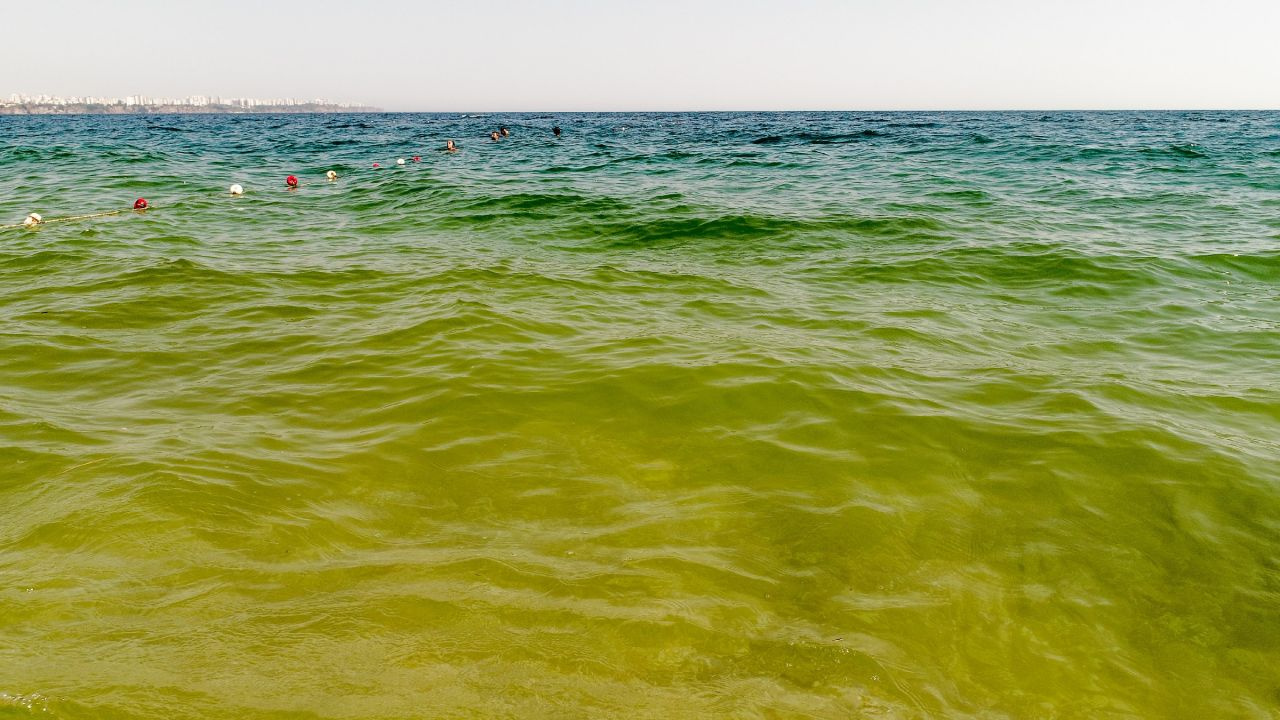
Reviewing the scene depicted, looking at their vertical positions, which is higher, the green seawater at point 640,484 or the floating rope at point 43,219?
the floating rope at point 43,219

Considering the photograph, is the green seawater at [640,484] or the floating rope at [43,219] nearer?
the green seawater at [640,484]

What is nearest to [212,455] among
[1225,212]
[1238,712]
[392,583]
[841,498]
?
[392,583]

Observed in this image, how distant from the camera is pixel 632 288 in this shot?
912 centimetres

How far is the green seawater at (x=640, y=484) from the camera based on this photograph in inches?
111

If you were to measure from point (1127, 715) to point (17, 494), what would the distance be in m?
5.81

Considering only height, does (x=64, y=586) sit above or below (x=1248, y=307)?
below

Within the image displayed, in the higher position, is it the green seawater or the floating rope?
the floating rope

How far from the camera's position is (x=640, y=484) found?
4.29 m

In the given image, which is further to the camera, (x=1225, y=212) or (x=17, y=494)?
(x=1225, y=212)

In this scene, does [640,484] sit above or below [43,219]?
below

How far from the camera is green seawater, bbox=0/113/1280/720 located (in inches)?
111

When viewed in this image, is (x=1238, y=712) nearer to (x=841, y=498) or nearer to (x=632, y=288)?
(x=841, y=498)

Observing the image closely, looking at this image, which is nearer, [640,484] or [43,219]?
[640,484]

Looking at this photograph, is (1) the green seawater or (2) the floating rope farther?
(2) the floating rope
